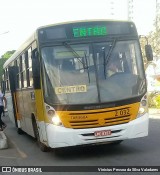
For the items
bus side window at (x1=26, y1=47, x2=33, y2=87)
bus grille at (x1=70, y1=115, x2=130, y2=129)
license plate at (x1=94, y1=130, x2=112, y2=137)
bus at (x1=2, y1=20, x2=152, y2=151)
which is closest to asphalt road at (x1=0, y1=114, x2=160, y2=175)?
bus at (x1=2, y1=20, x2=152, y2=151)

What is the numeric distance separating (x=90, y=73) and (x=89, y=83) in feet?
0.78

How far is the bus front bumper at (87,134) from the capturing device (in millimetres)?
9898

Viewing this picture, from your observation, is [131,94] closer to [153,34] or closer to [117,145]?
[117,145]

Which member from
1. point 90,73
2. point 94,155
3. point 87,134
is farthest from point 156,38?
point 87,134

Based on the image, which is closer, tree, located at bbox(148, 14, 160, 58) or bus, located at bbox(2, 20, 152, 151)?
bus, located at bbox(2, 20, 152, 151)

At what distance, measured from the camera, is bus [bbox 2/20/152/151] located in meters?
9.94

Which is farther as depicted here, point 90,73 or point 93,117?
point 90,73

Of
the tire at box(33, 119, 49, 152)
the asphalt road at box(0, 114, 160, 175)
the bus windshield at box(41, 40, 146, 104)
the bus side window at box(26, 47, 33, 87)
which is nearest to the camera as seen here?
the asphalt road at box(0, 114, 160, 175)

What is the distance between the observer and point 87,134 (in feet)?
32.7

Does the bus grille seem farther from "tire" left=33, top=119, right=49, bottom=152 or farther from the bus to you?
"tire" left=33, top=119, right=49, bottom=152

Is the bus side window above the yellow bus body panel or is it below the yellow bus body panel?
above

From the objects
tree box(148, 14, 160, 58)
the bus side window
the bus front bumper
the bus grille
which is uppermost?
the bus side window

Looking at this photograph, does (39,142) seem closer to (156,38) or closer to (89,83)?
(89,83)

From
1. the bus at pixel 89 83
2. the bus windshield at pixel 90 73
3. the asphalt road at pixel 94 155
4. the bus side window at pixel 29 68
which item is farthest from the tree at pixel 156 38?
the bus windshield at pixel 90 73
